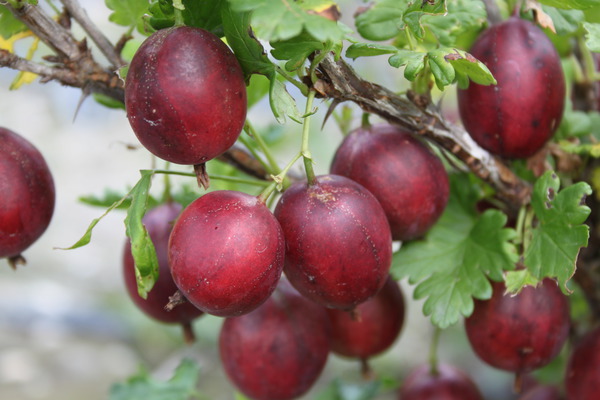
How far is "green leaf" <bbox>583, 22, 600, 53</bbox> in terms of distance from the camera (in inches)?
30.7

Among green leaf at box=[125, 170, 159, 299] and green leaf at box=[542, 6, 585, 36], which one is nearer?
green leaf at box=[125, 170, 159, 299]

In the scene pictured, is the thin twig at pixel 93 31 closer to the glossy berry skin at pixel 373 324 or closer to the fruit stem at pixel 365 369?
the glossy berry skin at pixel 373 324

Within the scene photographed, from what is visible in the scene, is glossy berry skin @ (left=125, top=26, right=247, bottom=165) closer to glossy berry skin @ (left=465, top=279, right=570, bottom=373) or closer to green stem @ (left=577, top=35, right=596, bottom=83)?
glossy berry skin @ (left=465, top=279, right=570, bottom=373)

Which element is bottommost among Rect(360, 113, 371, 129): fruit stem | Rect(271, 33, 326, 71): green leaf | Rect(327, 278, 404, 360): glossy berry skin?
Rect(327, 278, 404, 360): glossy berry skin

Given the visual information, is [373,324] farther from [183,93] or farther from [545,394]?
[183,93]

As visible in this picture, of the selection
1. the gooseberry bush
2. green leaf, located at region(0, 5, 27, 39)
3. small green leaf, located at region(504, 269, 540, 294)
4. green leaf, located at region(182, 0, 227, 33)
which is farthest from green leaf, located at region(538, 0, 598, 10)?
green leaf, located at region(0, 5, 27, 39)

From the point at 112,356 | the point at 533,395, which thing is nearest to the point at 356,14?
the point at 533,395

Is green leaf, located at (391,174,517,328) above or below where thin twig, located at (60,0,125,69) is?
below

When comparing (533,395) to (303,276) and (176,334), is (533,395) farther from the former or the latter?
(176,334)

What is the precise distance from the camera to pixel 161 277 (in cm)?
90

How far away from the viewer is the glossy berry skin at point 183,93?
0.61 meters

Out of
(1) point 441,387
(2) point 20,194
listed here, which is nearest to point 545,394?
(1) point 441,387

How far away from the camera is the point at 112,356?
259 centimetres

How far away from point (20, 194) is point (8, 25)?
0.21 m
